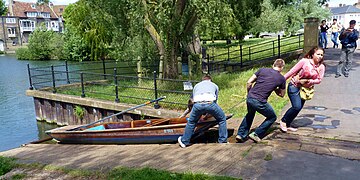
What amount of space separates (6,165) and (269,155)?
460cm

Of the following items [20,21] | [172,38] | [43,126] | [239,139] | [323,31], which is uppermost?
[20,21]

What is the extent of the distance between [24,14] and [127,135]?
306 ft

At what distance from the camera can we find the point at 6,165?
5.73 meters

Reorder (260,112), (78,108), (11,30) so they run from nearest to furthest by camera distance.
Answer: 1. (260,112)
2. (78,108)
3. (11,30)

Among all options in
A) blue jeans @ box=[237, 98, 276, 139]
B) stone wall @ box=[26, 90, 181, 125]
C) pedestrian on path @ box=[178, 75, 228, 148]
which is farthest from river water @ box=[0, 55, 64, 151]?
blue jeans @ box=[237, 98, 276, 139]

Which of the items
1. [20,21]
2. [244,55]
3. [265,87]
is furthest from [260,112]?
[20,21]

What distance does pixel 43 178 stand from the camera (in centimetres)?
509

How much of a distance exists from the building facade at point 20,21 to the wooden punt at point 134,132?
269 ft

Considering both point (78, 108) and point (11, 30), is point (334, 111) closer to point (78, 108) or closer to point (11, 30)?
point (78, 108)

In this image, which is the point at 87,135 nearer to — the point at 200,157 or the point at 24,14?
the point at 200,157

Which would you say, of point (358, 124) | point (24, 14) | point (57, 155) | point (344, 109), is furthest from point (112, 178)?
point (24, 14)

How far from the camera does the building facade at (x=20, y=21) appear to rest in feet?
280

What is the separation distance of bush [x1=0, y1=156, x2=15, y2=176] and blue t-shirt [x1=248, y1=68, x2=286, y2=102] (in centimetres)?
455

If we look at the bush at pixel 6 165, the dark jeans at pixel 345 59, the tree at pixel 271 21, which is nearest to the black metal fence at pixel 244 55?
the dark jeans at pixel 345 59
